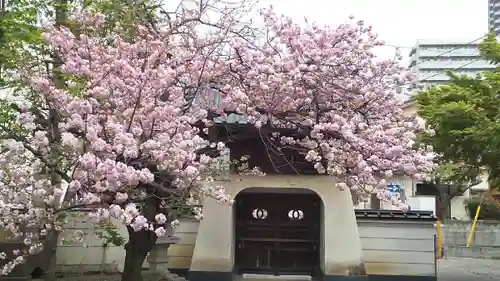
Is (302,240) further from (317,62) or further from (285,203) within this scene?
(317,62)

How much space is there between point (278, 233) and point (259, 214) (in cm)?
64

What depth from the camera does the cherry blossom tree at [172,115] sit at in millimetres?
6906

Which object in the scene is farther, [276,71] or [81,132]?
[276,71]

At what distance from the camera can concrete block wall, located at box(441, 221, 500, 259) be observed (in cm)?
2334

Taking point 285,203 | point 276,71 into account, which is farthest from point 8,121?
point 285,203

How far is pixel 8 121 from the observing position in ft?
26.7

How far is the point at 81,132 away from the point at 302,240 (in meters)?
7.14

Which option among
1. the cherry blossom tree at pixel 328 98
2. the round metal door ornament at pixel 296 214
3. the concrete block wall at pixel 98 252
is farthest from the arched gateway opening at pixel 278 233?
the cherry blossom tree at pixel 328 98

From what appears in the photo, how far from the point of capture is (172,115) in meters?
7.54

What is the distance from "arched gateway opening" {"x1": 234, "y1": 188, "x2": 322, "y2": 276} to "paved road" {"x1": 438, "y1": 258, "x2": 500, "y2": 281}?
4129 mm

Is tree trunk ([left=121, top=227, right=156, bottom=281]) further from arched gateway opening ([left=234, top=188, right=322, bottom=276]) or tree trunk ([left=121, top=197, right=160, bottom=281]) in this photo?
arched gateway opening ([left=234, top=188, right=322, bottom=276])

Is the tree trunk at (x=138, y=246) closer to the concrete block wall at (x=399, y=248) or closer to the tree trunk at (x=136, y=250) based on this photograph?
the tree trunk at (x=136, y=250)

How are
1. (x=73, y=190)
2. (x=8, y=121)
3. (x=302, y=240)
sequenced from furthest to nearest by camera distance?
(x=302, y=240) → (x=8, y=121) → (x=73, y=190)

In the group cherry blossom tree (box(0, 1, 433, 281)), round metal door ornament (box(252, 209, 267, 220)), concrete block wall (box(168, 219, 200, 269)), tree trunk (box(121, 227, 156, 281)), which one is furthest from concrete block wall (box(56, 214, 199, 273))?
tree trunk (box(121, 227, 156, 281))
